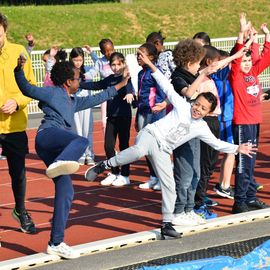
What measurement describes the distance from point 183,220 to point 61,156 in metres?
1.78

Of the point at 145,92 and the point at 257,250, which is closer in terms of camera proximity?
the point at 257,250

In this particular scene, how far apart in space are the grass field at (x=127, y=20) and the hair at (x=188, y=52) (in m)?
27.1

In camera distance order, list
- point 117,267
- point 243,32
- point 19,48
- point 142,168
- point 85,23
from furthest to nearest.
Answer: point 85,23, point 142,168, point 243,32, point 19,48, point 117,267

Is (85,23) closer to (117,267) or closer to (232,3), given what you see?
(232,3)

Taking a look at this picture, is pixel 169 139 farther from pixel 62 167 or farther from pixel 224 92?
pixel 224 92

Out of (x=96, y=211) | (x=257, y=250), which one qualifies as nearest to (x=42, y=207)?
(x=96, y=211)

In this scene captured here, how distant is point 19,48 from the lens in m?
8.53

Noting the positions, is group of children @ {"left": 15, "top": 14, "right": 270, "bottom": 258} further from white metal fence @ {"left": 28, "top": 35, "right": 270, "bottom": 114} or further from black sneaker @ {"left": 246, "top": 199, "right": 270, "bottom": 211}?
white metal fence @ {"left": 28, "top": 35, "right": 270, "bottom": 114}

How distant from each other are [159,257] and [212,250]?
1.67 feet

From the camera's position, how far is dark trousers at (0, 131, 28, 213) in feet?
28.2

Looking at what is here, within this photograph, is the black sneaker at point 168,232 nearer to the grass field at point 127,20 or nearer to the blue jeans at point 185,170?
the blue jeans at point 185,170

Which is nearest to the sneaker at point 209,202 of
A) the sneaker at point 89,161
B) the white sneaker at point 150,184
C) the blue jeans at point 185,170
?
the blue jeans at point 185,170

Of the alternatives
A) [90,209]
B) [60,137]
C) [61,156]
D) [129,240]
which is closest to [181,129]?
[129,240]

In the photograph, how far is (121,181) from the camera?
459 inches
